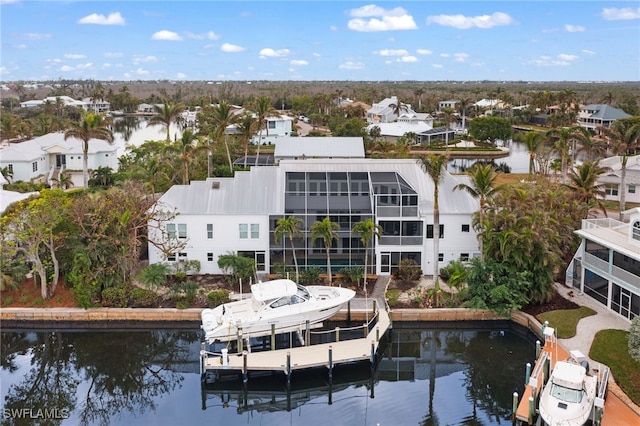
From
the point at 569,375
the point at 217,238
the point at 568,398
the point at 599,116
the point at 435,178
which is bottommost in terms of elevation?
the point at 568,398

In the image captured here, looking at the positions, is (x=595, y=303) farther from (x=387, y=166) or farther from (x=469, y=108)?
(x=469, y=108)

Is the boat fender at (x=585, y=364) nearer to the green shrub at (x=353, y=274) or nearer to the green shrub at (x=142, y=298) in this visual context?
the green shrub at (x=353, y=274)

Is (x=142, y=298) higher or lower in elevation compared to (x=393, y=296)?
lower

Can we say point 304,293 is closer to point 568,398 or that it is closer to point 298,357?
point 298,357

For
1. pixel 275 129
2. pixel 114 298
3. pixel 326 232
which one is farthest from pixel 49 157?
pixel 326 232

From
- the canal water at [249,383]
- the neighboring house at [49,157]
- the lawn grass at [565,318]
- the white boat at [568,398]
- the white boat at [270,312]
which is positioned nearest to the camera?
the white boat at [568,398]

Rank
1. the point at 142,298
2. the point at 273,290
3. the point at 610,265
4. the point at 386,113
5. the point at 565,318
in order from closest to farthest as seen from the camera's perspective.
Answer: the point at 273,290 → the point at 565,318 → the point at 610,265 → the point at 142,298 → the point at 386,113

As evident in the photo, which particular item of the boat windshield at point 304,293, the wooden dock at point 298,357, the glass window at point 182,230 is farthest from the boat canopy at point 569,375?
the glass window at point 182,230

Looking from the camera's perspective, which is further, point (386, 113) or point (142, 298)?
point (386, 113)
